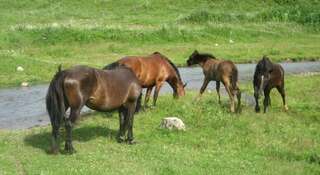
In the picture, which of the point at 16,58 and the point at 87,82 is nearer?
the point at 87,82

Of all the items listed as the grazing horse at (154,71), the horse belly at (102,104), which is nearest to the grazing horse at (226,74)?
the grazing horse at (154,71)

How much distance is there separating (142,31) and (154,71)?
17.4 m

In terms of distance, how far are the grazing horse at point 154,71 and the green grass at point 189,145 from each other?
0.49 metres

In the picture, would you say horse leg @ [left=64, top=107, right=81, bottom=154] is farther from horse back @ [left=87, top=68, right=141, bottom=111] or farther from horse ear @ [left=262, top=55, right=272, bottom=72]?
horse ear @ [left=262, top=55, right=272, bottom=72]

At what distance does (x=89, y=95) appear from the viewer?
14.1 metres

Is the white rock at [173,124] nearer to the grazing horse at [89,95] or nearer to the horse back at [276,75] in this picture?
the grazing horse at [89,95]

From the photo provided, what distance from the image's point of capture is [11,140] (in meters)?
15.2

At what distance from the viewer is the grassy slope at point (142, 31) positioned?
102 feet

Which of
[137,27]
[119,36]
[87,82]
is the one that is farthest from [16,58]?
[87,82]

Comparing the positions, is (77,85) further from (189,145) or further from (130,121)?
(189,145)

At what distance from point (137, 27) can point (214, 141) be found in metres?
23.0

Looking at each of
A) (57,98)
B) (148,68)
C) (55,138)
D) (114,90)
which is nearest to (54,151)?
(55,138)

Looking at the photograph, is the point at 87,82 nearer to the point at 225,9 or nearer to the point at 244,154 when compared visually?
the point at 244,154

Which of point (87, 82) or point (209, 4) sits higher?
point (87, 82)
